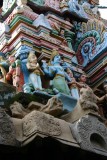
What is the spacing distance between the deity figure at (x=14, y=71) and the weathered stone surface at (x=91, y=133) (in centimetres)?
278

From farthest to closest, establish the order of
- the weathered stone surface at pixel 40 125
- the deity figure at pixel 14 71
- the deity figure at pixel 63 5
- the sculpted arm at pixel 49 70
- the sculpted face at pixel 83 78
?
the deity figure at pixel 63 5, the sculpted face at pixel 83 78, the sculpted arm at pixel 49 70, the deity figure at pixel 14 71, the weathered stone surface at pixel 40 125

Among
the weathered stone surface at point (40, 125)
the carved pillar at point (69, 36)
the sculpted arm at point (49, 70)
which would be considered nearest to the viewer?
the weathered stone surface at point (40, 125)

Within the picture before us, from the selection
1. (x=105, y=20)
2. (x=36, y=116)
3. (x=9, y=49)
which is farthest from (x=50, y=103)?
(x=105, y=20)

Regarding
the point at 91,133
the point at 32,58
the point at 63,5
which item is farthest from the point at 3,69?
the point at 91,133

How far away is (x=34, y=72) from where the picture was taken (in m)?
7.27

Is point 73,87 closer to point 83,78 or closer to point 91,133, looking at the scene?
point 83,78

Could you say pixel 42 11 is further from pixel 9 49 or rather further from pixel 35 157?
pixel 35 157

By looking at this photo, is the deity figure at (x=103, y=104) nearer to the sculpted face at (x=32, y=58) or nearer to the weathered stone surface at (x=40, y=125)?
the sculpted face at (x=32, y=58)

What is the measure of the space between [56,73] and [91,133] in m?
3.15

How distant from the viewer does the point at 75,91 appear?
7863 millimetres

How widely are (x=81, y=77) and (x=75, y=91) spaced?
37.4 inches

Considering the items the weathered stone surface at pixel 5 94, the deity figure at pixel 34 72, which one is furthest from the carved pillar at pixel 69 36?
the weathered stone surface at pixel 5 94

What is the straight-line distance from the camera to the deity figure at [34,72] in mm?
7113

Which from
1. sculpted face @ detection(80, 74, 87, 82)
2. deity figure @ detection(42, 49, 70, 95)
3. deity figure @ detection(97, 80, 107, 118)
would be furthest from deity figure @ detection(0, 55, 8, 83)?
deity figure @ detection(97, 80, 107, 118)
